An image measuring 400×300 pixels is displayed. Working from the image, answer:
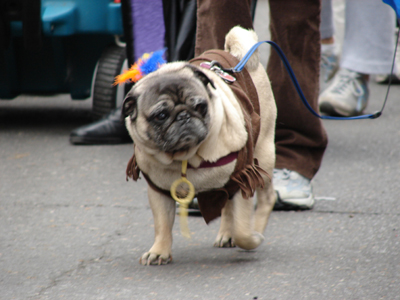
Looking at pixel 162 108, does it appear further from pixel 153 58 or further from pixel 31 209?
pixel 31 209

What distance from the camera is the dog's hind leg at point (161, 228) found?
7.78ft

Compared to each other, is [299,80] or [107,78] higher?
[299,80]

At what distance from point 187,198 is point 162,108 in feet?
1.23

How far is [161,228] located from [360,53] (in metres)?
3.62

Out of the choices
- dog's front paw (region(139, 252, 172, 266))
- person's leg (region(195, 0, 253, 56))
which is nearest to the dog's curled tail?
person's leg (region(195, 0, 253, 56))

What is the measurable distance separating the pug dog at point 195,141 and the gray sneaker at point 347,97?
304cm

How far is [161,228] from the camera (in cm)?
239

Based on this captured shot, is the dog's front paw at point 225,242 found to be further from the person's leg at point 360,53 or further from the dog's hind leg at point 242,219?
the person's leg at point 360,53

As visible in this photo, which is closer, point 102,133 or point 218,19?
point 218,19

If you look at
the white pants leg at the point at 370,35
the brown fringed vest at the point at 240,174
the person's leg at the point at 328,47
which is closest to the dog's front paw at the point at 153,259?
the brown fringed vest at the point at 240,174

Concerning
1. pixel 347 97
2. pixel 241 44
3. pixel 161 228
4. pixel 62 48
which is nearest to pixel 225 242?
pixel 161 228

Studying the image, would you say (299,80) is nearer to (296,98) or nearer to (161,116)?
Result: (296,98)

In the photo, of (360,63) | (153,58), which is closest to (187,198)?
(153,58)

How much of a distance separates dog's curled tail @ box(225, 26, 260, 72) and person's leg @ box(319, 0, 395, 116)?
2.79m
